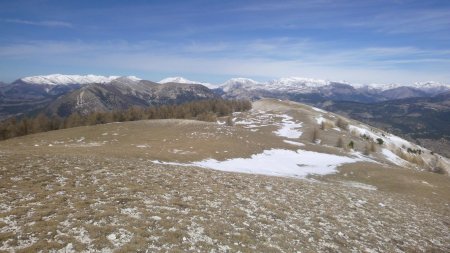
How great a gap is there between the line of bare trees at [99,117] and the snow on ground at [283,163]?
87596mm

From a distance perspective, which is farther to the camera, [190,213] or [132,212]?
[190,213]

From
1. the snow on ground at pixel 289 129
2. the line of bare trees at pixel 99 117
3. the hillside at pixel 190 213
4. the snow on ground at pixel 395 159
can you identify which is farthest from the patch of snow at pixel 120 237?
the line of bare trees at pixel 99 117

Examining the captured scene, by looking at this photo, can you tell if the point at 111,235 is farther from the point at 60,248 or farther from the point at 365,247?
the point at 365,247

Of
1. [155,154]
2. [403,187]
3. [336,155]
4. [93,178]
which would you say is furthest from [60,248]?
[336,155]

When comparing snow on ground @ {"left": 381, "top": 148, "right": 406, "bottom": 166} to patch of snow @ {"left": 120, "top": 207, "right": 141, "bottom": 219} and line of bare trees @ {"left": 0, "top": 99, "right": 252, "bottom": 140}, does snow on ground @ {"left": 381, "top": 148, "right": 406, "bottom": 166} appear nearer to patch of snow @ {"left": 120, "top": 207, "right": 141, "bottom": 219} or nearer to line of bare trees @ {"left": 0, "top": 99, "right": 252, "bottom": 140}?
line of bare trees @ {"left": 0, "top": 99, "right": 252, "bottom": 140}

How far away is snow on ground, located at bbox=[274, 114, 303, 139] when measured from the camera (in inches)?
4699

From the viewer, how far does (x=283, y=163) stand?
57.2m

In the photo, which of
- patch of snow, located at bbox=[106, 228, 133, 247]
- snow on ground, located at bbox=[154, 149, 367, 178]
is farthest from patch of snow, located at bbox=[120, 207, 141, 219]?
snow on ground, located at bbox=[154, 149, 367, 178]

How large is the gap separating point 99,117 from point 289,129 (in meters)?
83.4

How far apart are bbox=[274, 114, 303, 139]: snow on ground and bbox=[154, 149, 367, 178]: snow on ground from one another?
51.5 meters

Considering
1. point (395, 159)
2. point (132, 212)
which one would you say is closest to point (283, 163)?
point (132, 212)

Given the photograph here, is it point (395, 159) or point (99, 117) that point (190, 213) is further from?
point (99, 117)

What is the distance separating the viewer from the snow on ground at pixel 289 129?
11936cm

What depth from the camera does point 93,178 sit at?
84.0ft
